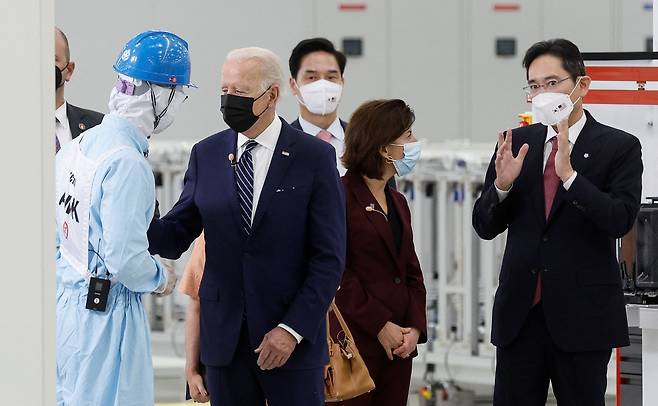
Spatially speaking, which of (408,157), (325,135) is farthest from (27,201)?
(325,135)

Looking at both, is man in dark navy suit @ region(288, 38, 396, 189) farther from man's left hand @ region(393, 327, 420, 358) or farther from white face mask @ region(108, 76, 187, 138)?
white face mask @ region(108, 76, 187, 138)

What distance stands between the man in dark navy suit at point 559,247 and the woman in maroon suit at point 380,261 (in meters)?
0.31

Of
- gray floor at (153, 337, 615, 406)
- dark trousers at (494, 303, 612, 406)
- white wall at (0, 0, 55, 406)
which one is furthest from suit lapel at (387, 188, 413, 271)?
gray floor at (153, 337, 615, 406)

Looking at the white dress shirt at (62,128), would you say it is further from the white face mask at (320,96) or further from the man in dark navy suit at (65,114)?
the white face mask at (320,96)

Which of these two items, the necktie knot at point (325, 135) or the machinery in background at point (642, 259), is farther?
the necktie knot at point (325, 135)

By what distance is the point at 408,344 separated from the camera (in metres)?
3.29

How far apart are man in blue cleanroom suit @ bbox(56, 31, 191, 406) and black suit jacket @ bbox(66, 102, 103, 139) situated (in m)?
1.05

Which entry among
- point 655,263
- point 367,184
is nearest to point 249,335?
point 367,184

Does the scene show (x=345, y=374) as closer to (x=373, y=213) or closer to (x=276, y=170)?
(x=373, y=213)

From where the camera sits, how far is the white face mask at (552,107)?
3.08 metres

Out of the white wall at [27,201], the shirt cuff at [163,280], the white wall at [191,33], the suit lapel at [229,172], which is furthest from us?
the white wall at [191,33]

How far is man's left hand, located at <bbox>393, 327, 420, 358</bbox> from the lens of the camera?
3273 mm

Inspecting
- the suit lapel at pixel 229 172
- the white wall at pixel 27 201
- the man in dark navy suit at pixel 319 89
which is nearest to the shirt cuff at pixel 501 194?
the suit lapel at pixel 229 172

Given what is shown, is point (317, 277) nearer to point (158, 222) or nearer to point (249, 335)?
point (249, 335)
